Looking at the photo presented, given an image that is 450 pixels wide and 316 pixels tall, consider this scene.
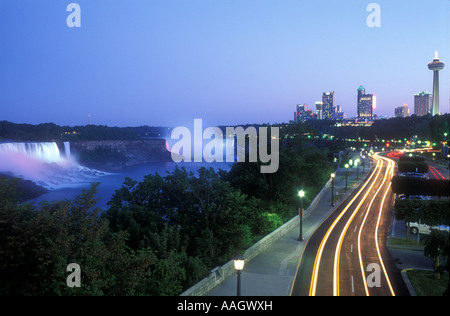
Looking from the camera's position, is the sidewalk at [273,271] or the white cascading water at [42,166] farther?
the white cascading water at [42,166]

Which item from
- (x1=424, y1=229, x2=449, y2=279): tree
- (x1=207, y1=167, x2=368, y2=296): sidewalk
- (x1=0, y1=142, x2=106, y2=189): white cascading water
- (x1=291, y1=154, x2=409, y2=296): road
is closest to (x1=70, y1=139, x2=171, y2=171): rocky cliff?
(x1=0, y1=142, x2=106, y2=189): white cascading water

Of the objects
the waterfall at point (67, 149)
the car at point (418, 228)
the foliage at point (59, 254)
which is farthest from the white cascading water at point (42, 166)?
the car at point (418, 228)

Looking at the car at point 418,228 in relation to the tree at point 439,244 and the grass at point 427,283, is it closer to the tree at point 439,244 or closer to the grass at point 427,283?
the grass at point 427,283

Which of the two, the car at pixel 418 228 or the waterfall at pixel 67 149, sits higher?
the waterfall at pixel 67 149

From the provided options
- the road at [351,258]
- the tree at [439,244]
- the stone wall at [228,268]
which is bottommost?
the road at [351,258]

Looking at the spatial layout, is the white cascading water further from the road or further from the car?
the car
